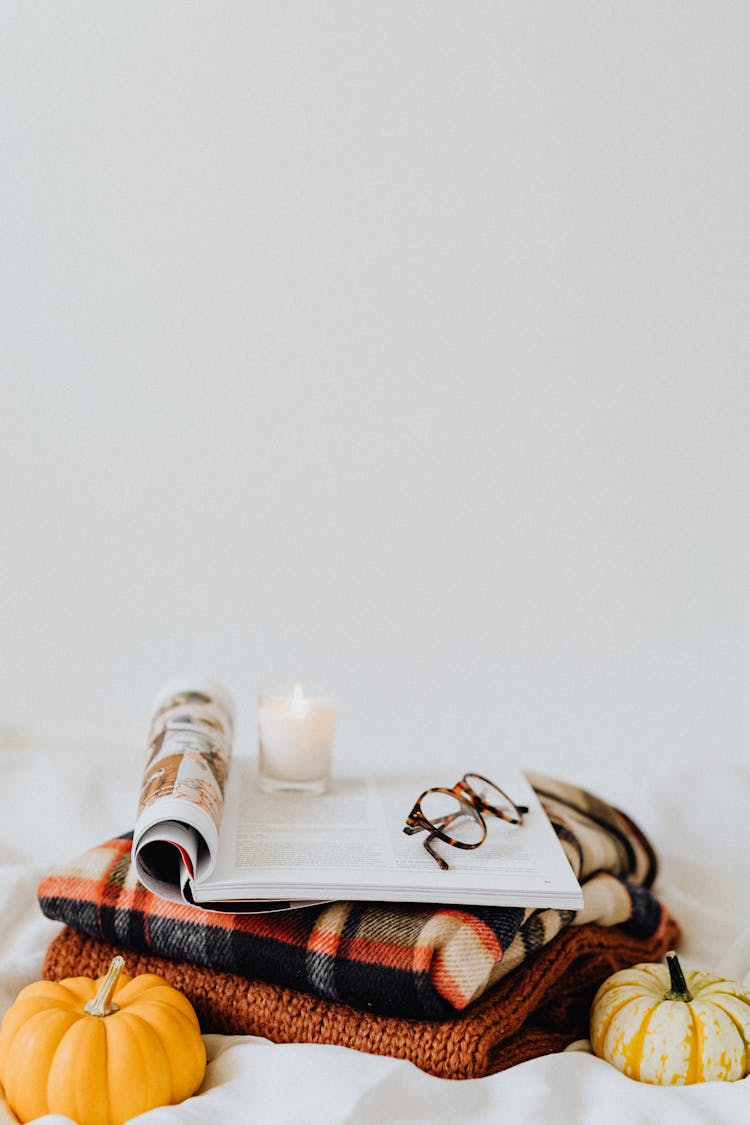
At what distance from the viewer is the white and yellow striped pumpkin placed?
76 centimetres

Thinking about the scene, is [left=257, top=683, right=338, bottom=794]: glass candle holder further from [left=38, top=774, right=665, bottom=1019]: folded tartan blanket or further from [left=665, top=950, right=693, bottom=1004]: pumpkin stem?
[left=665, top=950, right=693, bottom=1004]: pumpkin stem

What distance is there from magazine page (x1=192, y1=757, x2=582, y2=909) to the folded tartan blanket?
0.02 m

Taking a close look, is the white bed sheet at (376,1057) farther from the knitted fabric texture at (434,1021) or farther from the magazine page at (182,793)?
the magazine page at (182,793)

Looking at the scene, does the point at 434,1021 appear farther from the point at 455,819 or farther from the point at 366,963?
the point at 455,819

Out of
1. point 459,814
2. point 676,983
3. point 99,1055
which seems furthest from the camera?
point 459,814

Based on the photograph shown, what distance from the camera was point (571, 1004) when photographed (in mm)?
876

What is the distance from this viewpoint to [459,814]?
0.92 metres

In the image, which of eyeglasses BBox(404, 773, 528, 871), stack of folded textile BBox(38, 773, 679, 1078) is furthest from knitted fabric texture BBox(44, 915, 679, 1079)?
eyeglasses BBox(404, 773, 528, 871)

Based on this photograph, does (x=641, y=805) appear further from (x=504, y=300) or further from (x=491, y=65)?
(x=491, y=65)

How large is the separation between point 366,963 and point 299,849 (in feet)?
0.38

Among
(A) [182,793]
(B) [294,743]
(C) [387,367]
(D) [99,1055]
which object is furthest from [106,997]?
(C) [387,367]

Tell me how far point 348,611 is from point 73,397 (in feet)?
1.80

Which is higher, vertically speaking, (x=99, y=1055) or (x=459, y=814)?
(x=459, y=814)

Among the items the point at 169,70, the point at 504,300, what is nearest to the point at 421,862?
the point at 504,300
